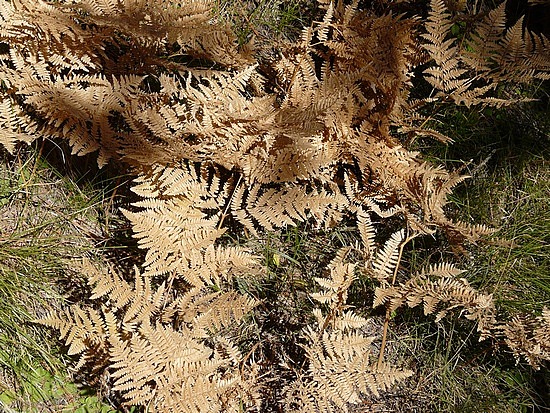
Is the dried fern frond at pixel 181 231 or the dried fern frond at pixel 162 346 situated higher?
the dried fern frond at pixel 181 231

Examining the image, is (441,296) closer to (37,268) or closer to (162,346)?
(162,346)

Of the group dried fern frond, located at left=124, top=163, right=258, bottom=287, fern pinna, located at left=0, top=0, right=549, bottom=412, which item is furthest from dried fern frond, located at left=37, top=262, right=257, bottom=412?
dried fern frond, located at left=124, top=163, right=258, bottom=287

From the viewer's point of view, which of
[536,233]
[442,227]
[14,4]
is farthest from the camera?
[536,233]

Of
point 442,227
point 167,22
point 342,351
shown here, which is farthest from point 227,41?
point 342,351

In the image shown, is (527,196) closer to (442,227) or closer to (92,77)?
(442,227)

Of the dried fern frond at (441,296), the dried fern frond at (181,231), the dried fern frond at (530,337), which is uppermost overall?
the dried fern frond at (181,231)

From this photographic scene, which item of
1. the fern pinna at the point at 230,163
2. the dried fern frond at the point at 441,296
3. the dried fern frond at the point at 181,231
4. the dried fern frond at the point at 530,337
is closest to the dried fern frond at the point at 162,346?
the fern pinna at the point at 230,163

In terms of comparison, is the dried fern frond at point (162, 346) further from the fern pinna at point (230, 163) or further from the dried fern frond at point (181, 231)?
the dried fern frond at point (181, 231)

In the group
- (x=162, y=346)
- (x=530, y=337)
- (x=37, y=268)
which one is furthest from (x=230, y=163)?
(x=530, y=337)
